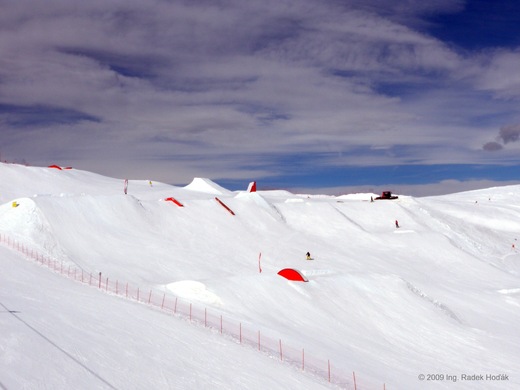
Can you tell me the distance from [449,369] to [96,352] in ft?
72.8

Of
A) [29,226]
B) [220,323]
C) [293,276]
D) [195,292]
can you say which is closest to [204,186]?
[29,226]

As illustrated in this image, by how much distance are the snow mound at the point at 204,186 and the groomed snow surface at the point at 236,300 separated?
19.6 meters

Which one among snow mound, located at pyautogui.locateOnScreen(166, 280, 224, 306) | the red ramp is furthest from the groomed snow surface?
the red ramp

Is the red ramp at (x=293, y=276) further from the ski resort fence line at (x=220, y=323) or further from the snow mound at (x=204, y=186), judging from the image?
the snow mound at (x=204, y=186)

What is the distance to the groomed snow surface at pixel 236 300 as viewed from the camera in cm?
1942

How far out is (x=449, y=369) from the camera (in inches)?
1198

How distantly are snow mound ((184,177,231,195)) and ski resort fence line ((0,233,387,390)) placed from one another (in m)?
58.6

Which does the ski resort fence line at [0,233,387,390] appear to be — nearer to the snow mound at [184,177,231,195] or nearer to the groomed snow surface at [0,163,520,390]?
the groomed snow surface at [0,163,520,390]

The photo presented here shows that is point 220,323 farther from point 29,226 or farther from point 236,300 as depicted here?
point 29,226

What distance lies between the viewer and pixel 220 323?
27.1 m

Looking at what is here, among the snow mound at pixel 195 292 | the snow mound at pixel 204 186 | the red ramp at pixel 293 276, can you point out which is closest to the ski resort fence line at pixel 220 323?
the snow mound at pixel 195 292

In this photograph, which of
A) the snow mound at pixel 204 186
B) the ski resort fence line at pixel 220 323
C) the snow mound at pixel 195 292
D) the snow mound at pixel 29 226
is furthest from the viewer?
the snow mound at pixel 204 186

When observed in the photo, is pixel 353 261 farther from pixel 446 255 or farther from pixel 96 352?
pixel 96 352

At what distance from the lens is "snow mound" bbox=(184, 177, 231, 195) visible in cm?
9481
